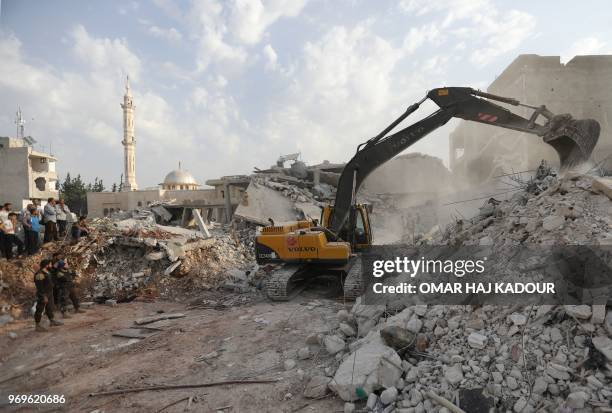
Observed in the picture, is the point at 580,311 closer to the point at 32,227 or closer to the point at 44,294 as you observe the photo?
the point at 44,294

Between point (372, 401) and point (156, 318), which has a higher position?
point (372, 401)

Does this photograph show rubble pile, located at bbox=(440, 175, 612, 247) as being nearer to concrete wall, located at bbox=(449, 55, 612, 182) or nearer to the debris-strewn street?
the debris-strewn street

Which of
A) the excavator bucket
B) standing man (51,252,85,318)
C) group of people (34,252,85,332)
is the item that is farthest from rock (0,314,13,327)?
the excavator bucket

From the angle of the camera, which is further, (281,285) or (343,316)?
(281,285)

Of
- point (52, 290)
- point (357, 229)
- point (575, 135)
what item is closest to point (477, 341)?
point (357, 229)

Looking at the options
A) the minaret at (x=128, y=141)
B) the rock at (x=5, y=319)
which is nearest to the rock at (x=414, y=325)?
the rock at (x=5, y=319)

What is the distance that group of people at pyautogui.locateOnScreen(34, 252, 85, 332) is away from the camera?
6.48m

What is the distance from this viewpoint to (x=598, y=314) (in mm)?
3283

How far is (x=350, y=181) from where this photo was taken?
8.03 meters

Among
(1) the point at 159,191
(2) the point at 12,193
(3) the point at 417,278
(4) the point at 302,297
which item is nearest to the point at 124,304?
(4) the point at 302,297

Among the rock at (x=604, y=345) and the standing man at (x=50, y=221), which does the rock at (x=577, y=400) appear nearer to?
the rock at (x=604, y=345)

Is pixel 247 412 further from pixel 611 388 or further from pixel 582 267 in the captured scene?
pixel 582 267

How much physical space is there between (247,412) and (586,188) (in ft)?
19.0

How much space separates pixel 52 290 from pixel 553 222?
8432mm
